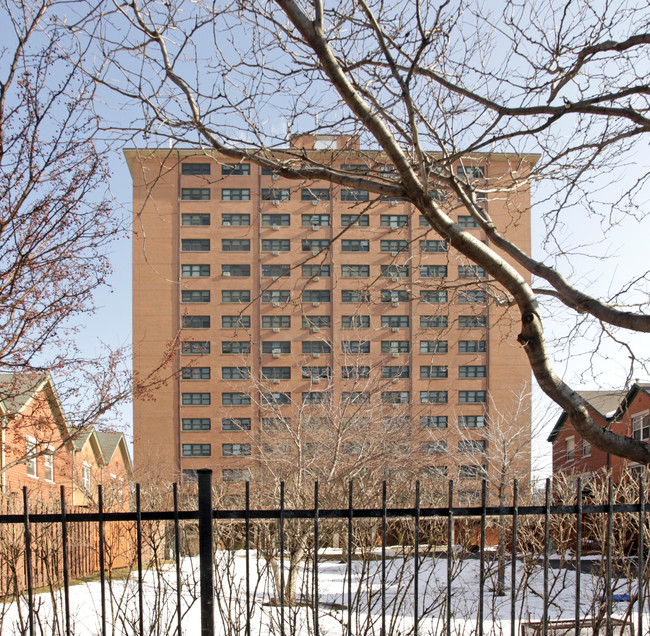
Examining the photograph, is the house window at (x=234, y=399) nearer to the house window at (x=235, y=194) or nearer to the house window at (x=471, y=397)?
the house window at (x=235, y=194)

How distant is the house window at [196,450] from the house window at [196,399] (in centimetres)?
392

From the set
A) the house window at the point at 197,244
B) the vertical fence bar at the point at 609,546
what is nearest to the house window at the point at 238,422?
the house window at the point at 197,244

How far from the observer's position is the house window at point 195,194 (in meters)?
69.6

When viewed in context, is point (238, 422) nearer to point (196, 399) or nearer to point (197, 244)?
point (196, 399)

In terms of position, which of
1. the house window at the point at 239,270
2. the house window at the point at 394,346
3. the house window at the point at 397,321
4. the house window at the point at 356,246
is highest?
the house window at the point at 356,246

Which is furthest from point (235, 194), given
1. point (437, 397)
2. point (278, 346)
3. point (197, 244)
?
point (437, 397)

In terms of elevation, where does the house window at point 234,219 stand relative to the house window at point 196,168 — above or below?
below

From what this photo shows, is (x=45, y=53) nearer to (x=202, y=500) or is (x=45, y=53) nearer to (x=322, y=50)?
(x=322, y=50)

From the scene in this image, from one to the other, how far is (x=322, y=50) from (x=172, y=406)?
210ft

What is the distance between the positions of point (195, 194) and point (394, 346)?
24658mm

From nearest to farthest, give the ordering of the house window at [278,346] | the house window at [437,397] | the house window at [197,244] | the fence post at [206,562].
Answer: the fence post at [206,562], the house window at [437,397], the house window at [278,346], the house window at [197,244]

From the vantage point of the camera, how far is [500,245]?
18.0 ft

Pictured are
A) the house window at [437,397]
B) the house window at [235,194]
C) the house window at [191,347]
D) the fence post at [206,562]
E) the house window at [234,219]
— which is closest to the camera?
the fence post at [206,562]

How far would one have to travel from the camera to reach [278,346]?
67688mm
